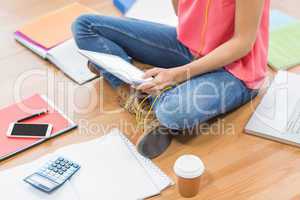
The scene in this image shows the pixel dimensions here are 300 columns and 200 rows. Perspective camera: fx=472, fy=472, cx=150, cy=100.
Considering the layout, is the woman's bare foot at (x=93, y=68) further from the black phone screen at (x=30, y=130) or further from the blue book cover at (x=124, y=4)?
the blue book cover at (x=124, y=4)

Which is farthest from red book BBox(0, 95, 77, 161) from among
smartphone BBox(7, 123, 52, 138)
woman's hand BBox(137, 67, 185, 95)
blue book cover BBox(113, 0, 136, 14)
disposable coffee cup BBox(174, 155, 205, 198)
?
blue book cover BBox(113, 0, 136, 14)

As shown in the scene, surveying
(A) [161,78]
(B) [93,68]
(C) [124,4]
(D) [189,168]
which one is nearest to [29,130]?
(B) [93,68]

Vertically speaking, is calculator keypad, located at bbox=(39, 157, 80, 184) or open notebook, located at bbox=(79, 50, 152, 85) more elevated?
open notebook, located at bbox=(79, 50, 152, 85)

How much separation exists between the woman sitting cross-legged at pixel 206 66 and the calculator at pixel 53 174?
21cm

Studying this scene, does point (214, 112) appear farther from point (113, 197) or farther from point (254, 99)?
point (113, 197)

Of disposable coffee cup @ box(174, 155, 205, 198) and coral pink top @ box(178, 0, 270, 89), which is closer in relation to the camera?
disposable coffee cup @ box(174, 155, 205, 198)

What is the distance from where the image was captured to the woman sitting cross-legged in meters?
1.38

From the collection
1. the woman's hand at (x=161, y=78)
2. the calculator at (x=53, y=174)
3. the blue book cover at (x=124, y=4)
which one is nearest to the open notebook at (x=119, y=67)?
the woman's hand at (x=161, y=78)

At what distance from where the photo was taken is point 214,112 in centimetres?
145

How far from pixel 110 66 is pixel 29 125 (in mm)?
326

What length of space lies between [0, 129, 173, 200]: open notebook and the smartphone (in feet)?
0.34

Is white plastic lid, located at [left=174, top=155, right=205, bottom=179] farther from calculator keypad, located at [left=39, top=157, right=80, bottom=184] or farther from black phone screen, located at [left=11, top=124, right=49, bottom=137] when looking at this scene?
black phone screen, located at [left=11, top=124, right=49, bottom=137]

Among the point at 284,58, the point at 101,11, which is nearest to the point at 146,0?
the point at 101,11

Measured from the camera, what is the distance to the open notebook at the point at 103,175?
1282 mm
